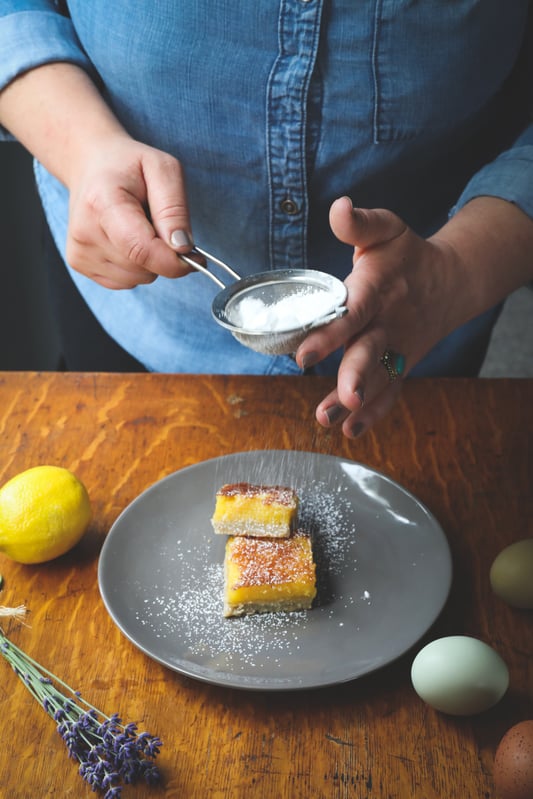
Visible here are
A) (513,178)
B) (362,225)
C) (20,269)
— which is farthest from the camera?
(20,269)

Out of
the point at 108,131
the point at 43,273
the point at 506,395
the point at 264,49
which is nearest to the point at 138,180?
the point at 108,131

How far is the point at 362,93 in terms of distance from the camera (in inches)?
43.7

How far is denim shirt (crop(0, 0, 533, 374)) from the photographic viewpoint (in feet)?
3.52

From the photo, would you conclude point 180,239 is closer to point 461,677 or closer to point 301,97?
point 301,97

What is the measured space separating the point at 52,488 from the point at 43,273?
5.12 feet

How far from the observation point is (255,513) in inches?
36.1

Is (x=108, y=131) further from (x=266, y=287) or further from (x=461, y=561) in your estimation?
(x=461, y=561)

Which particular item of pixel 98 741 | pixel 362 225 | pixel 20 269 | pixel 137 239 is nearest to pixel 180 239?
pixel 137 239

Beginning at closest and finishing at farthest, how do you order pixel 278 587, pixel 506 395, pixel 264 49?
pixel 278 587 → pixel 264 49 → pixel 506 395

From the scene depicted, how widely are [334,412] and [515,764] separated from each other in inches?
16.2

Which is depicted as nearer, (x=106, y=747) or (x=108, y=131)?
(x=106, y=747)

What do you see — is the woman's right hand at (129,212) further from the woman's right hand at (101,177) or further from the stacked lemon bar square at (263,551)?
the stacked lemon bar square at (263,551)

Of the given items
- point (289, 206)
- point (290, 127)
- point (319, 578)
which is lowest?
point (319, 578)

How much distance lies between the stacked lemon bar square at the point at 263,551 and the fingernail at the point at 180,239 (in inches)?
12.0
